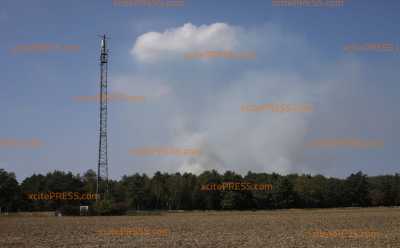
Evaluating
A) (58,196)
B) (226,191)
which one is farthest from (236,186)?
(58,196)

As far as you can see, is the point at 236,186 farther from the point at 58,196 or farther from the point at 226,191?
the point at 58,196

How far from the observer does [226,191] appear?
383 feet

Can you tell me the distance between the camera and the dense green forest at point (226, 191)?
4545 inches

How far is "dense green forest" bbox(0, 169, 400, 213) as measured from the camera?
379 ft

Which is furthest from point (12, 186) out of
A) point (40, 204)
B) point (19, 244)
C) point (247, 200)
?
point (19, 244)

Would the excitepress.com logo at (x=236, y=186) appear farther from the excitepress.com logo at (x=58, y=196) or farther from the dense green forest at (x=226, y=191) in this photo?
the excitepress.com logo at (x=58, y=196)

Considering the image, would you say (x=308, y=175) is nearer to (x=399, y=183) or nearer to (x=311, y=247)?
(x=399, y=183)

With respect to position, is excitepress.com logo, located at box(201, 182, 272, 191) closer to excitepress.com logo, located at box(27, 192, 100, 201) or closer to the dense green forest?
the dense green forest

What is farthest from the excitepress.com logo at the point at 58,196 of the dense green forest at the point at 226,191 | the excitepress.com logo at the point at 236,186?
the excitepress.com logo at the point at 236,186

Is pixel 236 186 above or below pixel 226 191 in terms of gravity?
above

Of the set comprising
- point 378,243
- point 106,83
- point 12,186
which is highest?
point 106,83

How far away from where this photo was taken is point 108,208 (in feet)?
225

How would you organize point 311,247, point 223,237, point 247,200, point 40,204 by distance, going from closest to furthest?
1. point 311,247
2. point 223,237
3. point 40,204
4. point 247,200

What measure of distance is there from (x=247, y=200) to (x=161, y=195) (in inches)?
889
